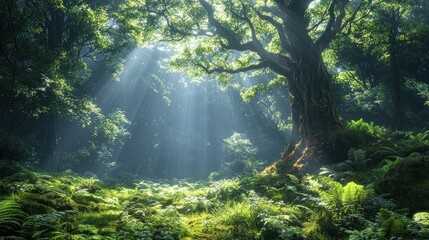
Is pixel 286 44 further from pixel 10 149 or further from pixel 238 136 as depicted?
pixel 238 136

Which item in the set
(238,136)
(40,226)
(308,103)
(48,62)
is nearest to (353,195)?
(40,226)

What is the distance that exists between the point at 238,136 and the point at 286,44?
27.6 metres

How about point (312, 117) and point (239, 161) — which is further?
point (239, 161)

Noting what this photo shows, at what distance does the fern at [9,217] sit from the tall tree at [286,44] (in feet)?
30.3

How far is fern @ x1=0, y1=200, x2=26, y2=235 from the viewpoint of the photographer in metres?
3.90

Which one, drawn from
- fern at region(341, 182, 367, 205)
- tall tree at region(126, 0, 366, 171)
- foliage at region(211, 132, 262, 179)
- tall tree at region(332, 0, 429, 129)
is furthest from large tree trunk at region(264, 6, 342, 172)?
foliage at region(211, 132, 262, 179)

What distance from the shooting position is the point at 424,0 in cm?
3186

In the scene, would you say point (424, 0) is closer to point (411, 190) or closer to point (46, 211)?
point (411, 190)

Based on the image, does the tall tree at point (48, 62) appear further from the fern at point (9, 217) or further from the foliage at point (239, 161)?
the foliage at point (239, 161)

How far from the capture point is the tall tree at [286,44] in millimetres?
12523

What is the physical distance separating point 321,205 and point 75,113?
20394 mm

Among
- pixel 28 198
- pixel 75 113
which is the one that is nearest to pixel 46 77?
pixel 75 113

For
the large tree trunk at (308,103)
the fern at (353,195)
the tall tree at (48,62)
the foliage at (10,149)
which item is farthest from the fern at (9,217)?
the foliage at (10,149)

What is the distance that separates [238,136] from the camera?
40938mm
